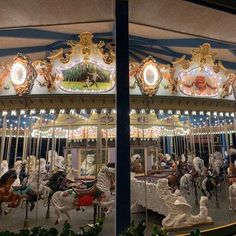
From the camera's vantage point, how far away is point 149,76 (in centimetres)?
485

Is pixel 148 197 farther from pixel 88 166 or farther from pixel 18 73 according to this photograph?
pixel 18 73

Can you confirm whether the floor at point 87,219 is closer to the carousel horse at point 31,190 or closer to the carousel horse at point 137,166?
the carousel horse at point 31,190

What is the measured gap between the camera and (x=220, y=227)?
13.4 feet

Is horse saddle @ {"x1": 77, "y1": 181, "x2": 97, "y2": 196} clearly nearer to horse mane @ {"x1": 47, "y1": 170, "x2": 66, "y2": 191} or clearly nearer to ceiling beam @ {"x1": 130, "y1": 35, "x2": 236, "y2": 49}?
horse mane @ {"x1": 47, "y1": 170, "x2": 66, "y2": 191}

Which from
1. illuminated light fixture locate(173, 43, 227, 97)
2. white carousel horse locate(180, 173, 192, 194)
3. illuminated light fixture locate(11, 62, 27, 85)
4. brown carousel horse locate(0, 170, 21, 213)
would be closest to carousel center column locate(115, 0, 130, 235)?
illuminated light fixture locate(11, 62, 27, 85)

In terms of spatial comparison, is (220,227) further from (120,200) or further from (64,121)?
(64,121)

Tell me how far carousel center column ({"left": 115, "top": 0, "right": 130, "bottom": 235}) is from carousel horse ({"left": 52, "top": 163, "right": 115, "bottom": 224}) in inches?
48.6

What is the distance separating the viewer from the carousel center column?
3.32m

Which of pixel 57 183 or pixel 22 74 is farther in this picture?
pixel 57 183

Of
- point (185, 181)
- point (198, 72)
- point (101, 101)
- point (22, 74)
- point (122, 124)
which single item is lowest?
point (185, 181)

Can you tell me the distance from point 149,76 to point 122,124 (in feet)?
5.61

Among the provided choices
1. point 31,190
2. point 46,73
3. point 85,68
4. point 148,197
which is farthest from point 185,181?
point 46,73

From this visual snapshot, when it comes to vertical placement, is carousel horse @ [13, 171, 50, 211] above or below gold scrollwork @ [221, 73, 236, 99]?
below

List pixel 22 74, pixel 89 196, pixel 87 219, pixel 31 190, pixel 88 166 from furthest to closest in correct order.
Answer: pixel 88 166 < pixel 31 190 < pixel 87 219 < pixel 89 196 < pixel 22 74
